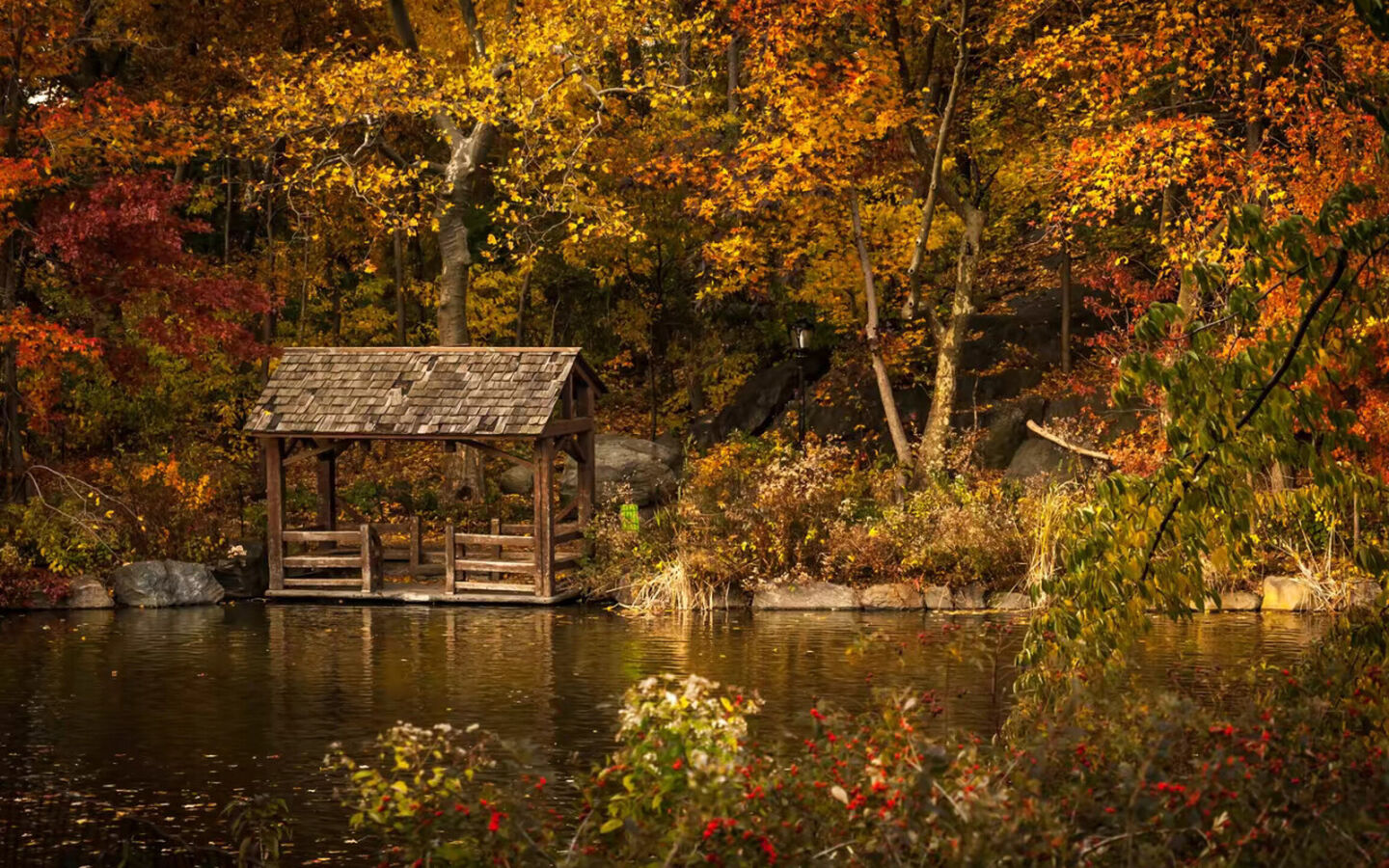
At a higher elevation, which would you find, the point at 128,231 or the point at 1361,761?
the point at 128,231

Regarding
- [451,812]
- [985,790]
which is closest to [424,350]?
[451,812]

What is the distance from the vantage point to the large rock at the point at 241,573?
80.5ft

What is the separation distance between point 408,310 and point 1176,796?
32.9 m

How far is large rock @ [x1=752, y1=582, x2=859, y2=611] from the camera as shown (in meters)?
22.3

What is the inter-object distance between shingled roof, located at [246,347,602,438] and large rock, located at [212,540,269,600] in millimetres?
1996

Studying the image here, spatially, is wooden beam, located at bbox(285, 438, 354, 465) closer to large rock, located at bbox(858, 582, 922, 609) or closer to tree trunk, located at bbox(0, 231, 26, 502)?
tree trunk, located at bbox(0, 231, 26, 502)

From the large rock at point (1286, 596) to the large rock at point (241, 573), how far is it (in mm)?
→ 13594

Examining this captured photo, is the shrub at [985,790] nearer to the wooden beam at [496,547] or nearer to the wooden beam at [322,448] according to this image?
the wooden beam at [496,547]

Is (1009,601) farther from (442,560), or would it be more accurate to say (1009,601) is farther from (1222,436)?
(1222,436)

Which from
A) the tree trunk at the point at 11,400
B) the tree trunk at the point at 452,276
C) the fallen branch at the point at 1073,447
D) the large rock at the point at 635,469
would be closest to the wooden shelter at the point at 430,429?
the tree trunk at the point at 11,400

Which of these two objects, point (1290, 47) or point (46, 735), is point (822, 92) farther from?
point (46, 735)

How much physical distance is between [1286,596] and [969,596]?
3.82m

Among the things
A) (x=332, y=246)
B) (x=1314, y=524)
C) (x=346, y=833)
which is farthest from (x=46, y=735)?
(x=332, y=246)

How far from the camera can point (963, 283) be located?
2703 centimetres
